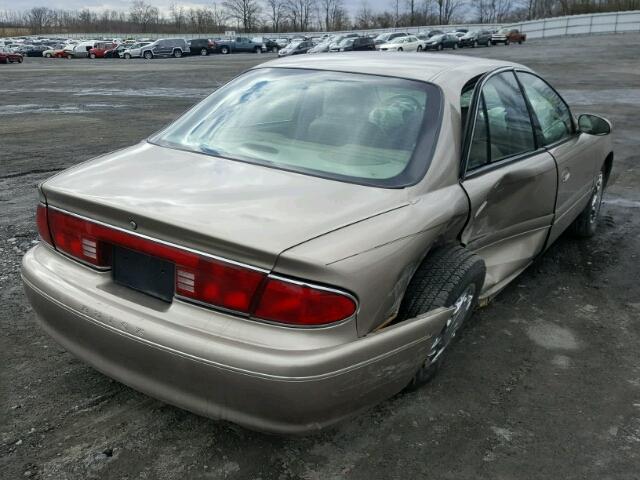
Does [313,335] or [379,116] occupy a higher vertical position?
[379,116]

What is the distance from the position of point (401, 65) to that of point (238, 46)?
197 feet

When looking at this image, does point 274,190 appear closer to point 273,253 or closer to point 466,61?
point 273,253

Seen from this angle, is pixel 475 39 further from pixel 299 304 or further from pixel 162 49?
pixel 299 304

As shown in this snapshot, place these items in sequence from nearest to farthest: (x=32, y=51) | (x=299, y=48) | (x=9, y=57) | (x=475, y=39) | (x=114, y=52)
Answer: (x=9, y=57), (x=299, y=48), (x=475, y=39), (x=114, y=52), (x=32, y=51)

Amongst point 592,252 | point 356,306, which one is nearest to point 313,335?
point 356,306

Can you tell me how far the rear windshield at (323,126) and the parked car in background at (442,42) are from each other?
4851 cm

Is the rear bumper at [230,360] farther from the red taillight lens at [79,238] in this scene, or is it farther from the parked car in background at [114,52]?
the parked car in background at [114,52]

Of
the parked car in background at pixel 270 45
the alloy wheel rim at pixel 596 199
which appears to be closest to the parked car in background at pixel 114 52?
the parked car in background at pixel 270 45

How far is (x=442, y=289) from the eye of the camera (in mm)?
2641

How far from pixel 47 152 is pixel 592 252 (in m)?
7.42

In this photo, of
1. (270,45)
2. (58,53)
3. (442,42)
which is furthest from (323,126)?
(270,45)

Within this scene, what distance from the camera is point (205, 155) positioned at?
9.66 feet

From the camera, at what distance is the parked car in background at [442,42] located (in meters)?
49.7

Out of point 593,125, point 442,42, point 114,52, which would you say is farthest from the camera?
→ point 114,52
